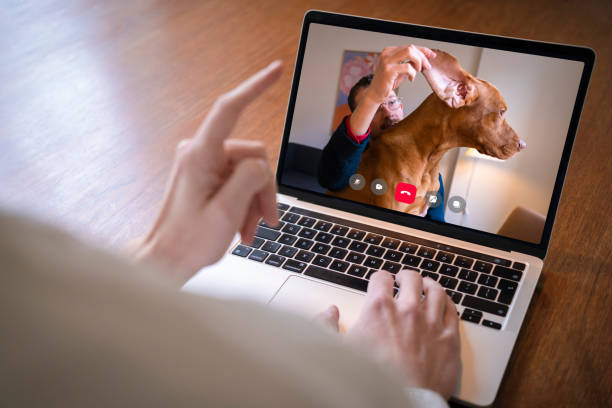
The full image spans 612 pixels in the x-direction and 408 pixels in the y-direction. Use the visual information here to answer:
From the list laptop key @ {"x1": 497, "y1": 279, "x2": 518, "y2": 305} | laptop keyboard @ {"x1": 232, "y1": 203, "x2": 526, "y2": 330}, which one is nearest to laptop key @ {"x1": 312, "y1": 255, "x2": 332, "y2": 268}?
laptop keyboard @ {"x1": 232, "y1": 203, "x2": 526, "y2": 330}

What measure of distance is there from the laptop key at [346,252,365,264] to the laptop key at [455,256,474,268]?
0.12 m

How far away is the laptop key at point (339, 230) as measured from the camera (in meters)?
0.66

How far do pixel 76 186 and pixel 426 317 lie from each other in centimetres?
57

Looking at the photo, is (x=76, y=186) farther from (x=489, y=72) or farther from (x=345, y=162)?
(x=489, y=72)

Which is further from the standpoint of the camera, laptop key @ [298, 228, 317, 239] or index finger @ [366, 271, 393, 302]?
laptop key @ [298, 228, 317, 239]

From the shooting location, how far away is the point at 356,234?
25.8 inches

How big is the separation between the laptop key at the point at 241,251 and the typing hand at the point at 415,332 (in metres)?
0.18

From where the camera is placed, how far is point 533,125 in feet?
1.99

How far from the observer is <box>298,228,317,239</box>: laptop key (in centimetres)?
65

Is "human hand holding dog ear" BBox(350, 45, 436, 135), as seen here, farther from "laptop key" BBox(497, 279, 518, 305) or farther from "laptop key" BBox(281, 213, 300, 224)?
"laptop key" BBox(497, 279, 518, 305)

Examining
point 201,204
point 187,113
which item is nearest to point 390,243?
point 201,204

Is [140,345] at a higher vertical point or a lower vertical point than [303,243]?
higher

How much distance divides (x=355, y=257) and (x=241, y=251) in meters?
0.14

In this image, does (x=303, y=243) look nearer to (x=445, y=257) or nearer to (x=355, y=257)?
(x=355, y=257)
